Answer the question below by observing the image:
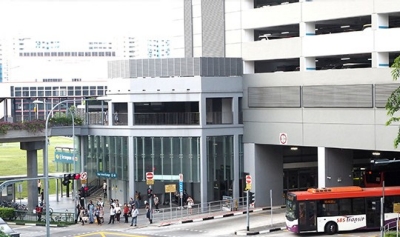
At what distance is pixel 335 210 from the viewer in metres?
44.5

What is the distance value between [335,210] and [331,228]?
39.6 inches

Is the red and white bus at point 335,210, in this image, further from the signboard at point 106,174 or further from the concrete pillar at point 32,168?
the concrete pillar at point 32,168

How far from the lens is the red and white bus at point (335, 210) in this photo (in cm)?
4419

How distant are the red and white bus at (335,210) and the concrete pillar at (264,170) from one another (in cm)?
1337

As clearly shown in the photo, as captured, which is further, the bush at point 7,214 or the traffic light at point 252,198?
the traffic light at point 252,198

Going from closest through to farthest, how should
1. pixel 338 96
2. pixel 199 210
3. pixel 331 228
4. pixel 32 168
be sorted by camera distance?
pixel 331 228 → pixel 338 96 → pixel 199 210 → pixel 32 168

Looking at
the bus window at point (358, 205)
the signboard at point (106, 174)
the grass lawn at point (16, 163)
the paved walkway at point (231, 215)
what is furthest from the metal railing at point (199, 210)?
the grass lawn at point (16, 163)

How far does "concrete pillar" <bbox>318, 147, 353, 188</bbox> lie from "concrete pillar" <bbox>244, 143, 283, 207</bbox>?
6.34 metres

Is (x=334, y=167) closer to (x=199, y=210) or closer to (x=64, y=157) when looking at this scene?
(x=199, y=210)

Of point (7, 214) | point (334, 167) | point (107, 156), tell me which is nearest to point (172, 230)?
point (334, 167)

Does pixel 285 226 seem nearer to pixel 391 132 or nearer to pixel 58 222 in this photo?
pixel 391 132

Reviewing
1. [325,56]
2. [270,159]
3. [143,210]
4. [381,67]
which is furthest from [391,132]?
[143,210]

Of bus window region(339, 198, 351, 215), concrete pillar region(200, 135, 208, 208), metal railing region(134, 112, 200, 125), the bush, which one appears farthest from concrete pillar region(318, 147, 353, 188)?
the bush

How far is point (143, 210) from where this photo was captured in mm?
58219
